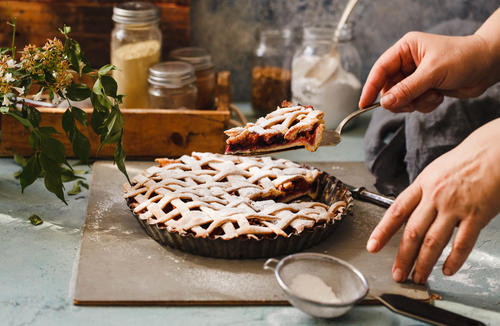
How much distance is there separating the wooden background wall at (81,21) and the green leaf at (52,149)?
0.86 metres

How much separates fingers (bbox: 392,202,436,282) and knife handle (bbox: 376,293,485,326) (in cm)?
7

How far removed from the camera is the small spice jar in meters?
1.92

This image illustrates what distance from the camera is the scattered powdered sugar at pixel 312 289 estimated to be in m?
1.04

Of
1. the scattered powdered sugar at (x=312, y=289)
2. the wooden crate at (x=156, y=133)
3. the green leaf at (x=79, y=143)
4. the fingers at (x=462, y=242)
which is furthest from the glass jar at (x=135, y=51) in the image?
the fingers at (x=462, y=242)

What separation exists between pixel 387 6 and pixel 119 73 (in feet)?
3.40

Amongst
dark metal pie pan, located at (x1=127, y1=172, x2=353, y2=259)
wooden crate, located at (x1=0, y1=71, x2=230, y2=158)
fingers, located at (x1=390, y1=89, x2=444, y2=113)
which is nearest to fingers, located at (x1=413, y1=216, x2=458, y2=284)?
dark metal pie pan, located at (x1=127, y1=172, x2=353, y2=259)

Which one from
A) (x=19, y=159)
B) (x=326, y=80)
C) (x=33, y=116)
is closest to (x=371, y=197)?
(x=326, y=80)

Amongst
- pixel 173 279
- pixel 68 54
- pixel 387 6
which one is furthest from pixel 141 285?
pixel 387 6

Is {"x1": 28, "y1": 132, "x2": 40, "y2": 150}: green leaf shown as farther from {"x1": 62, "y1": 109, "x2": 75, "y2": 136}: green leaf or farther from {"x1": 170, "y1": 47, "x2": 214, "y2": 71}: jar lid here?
{"x1": 170, "y1": 47, "x2": 214, "y2": 71}: jar lid

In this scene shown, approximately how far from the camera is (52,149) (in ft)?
4.42

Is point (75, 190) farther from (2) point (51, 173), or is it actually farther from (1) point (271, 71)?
(1) point (271, 71)

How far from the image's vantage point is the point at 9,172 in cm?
166

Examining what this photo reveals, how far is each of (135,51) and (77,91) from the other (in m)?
0.51

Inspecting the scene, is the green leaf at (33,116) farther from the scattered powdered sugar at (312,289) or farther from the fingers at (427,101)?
the fingers at (427,101)
